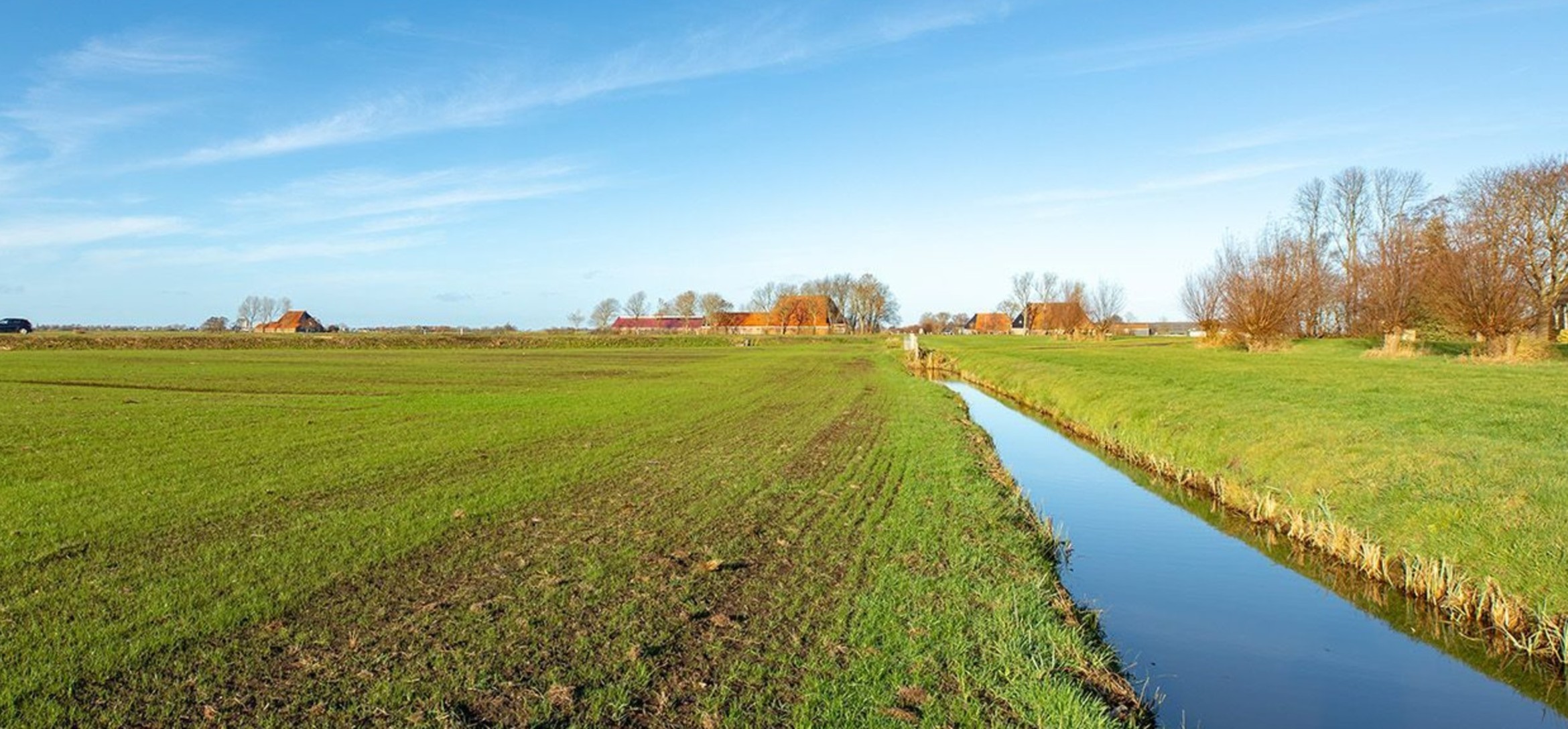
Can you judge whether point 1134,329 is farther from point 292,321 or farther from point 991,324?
point 292,321

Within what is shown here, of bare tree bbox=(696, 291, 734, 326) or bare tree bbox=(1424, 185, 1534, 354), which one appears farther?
bare tree bbox=(696, 291, 734, 326)

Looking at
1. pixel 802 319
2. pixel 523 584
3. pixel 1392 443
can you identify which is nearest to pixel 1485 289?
pixel 1392 443

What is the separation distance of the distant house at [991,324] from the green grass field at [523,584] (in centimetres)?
15404

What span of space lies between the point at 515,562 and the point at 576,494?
12.6ft

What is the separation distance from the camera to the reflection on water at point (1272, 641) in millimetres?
7707

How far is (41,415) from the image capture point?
22.7 metres

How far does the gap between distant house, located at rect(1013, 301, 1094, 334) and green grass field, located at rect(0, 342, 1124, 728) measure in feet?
307

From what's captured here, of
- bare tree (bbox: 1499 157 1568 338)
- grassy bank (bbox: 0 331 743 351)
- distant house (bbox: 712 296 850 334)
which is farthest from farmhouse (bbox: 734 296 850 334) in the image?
bare tree (bbox: 1499 157 1568 338)

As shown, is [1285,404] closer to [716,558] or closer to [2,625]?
[716,558]

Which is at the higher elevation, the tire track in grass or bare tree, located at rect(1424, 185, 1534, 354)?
bare tree, located at rect(1424, 185, 1534, 354)

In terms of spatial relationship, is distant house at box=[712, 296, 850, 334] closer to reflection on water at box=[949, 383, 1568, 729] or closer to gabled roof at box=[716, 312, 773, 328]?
gabled roof at box=[716, 312, 773, 328]

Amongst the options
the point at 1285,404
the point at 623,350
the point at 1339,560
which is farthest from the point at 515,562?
the point at 623,350

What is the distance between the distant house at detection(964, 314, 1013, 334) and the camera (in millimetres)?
168750

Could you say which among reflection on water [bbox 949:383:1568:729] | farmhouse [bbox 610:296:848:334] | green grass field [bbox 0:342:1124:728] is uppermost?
farmhouse [bbox 610:296:848:334]
